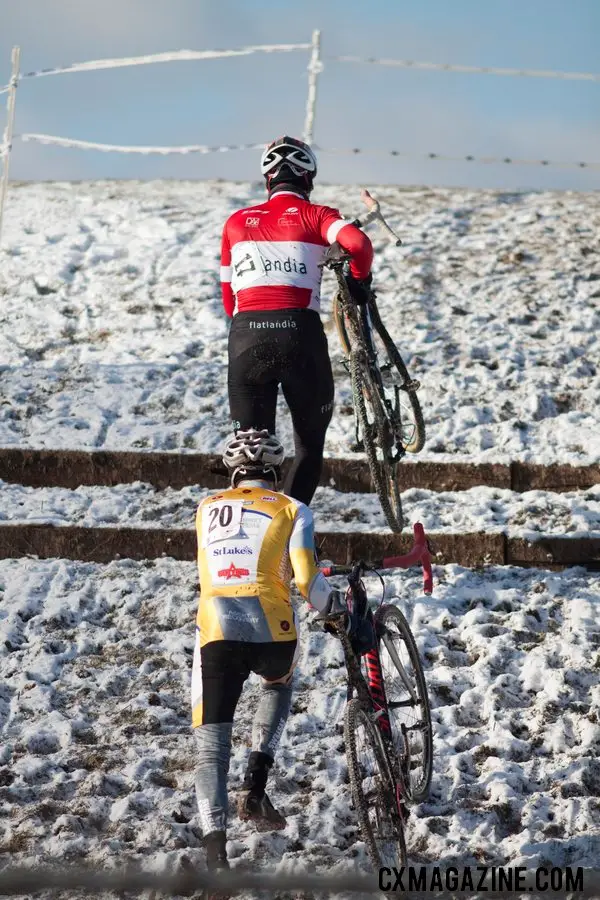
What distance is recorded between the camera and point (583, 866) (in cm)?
456

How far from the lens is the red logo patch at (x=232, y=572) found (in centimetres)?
447

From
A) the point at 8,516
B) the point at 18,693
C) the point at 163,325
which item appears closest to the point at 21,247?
the point at 163,325

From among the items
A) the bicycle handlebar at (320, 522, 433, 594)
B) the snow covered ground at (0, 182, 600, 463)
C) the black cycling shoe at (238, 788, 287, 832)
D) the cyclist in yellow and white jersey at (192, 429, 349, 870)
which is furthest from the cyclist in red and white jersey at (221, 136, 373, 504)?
the black cycling shoe at (238, 788, 287, 832)

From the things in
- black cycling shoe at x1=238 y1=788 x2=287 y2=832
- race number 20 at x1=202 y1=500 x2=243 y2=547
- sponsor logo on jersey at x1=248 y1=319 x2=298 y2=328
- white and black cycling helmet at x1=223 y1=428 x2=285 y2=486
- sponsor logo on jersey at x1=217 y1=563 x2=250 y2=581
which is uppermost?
sponsor logo on jersey at x1=248 y1=319 x2=298 y2=328

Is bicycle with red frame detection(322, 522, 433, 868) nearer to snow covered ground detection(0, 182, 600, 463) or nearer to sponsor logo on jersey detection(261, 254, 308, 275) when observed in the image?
sponsor logo on jersey detection(261, 254, 308, 275)

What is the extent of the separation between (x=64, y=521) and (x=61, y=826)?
10.5 feet

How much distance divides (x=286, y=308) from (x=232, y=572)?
2147mm

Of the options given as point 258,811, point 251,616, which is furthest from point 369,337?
point 258,811

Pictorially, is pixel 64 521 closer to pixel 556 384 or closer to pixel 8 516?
pixel 8 516

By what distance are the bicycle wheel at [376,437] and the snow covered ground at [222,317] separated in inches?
13.6

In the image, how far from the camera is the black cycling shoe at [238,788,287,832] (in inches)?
168

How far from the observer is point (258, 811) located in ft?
14.0

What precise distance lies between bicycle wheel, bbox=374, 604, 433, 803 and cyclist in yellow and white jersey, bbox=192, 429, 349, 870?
2.17 ft

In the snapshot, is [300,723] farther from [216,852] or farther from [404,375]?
[404,375]
